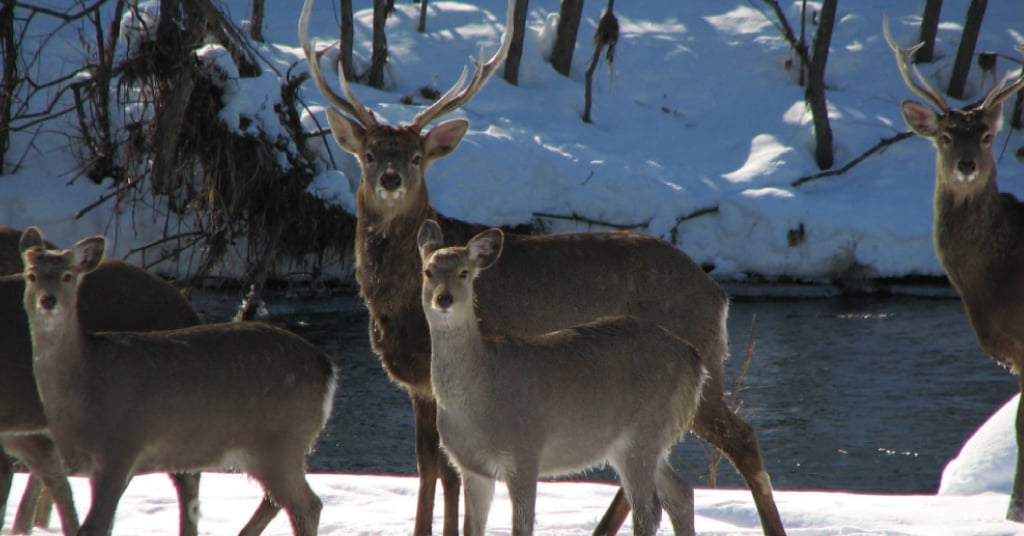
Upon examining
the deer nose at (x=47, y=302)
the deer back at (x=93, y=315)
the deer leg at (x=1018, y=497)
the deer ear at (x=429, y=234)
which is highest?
the deer ear at (x=429, y=234)

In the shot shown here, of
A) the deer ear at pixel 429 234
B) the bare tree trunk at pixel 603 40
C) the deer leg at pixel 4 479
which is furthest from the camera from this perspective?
the bare tree trunk at pixel 603 40

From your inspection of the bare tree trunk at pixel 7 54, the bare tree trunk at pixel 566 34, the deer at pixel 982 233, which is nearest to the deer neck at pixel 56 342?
the bare tree trunk at pixel 7 54

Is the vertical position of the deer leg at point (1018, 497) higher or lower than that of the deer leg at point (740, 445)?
lower

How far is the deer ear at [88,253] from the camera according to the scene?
6.16 m

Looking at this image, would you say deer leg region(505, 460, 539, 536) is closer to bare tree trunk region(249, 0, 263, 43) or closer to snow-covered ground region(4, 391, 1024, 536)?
snow-covered ground region(4, 391, 1024, 536)

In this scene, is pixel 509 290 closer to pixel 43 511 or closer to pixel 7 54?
pixel 43 511

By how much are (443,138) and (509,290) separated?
1.03 meters

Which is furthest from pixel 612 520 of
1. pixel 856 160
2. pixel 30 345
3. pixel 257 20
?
Answer: pixel 257 20

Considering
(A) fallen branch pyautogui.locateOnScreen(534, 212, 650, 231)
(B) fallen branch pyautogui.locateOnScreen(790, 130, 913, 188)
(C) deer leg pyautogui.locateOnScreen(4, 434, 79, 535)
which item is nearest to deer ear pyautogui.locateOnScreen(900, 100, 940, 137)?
(C) deer leg pyautogui.locateOnScreen(4, 434, 79, 535)

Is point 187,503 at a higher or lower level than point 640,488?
lower

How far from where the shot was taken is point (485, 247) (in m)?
6.25

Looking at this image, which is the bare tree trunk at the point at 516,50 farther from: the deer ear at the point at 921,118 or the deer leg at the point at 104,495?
the deer leg at the point at 104,495

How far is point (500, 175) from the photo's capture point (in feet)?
71.8

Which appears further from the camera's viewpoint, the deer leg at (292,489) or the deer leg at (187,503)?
the deer leg at (187,503)
